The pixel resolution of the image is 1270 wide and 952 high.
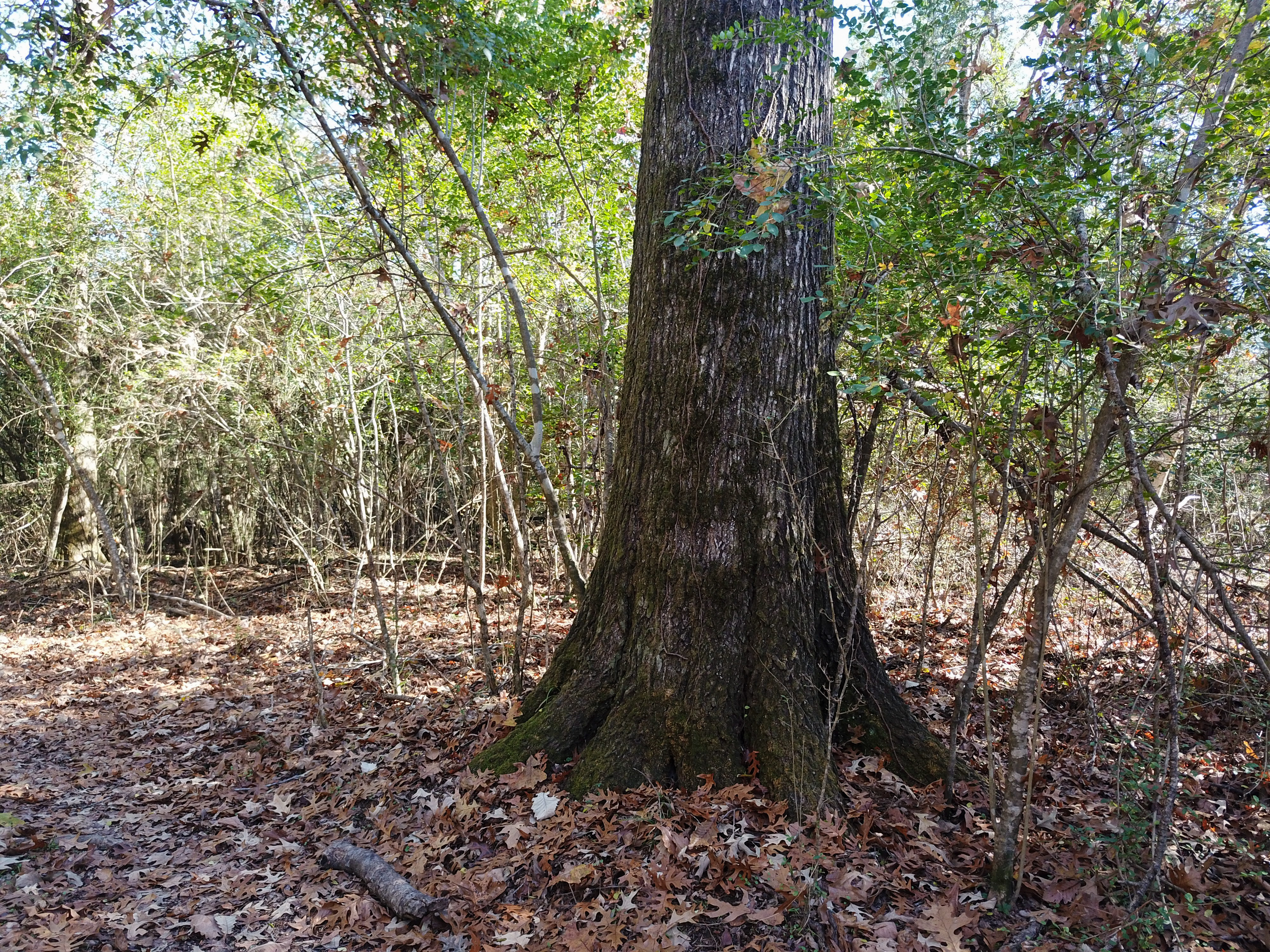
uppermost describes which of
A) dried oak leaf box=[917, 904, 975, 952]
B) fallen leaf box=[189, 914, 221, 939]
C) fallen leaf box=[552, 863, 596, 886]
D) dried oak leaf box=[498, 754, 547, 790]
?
dried oak leaf box=[498, 754, 547, 790]

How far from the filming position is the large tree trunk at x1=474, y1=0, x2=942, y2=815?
329cm

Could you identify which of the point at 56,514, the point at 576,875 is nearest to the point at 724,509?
the point at 576,875

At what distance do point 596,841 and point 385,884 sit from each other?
90 centimetres

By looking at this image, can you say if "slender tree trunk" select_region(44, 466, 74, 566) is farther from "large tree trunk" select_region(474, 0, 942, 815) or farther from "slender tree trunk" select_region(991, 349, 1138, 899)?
"slender tree trunk" select_region(991, 349, 1138, 899)

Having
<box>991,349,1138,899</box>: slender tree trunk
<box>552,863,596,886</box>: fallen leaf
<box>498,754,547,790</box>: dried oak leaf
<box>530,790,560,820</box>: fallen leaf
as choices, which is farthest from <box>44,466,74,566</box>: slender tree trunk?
<box>991,349,1138,899</box>: slender tree trunk

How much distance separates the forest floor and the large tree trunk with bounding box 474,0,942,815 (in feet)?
0.85

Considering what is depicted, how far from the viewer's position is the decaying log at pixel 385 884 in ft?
9.24

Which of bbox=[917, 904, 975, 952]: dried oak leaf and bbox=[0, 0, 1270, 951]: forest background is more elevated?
bbox=[0, 0, 1270, 951]: forest background

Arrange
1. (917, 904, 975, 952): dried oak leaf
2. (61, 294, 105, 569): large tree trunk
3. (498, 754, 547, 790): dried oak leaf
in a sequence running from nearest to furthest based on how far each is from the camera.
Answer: (917, 904, 975, 952): dried oak leaf
(498, 754, 547, 790): dried oak leaf
(61, 294, 105, 569): large tree trunk

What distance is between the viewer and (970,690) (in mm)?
3311

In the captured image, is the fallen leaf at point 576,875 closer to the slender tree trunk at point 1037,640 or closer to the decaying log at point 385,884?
the decaying log at point 385,884

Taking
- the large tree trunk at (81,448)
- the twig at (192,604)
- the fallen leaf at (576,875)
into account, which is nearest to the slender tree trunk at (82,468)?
the large tree trunk at (81,448)

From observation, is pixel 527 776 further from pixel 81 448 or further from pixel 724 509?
pixel 81 448

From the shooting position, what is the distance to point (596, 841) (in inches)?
120
